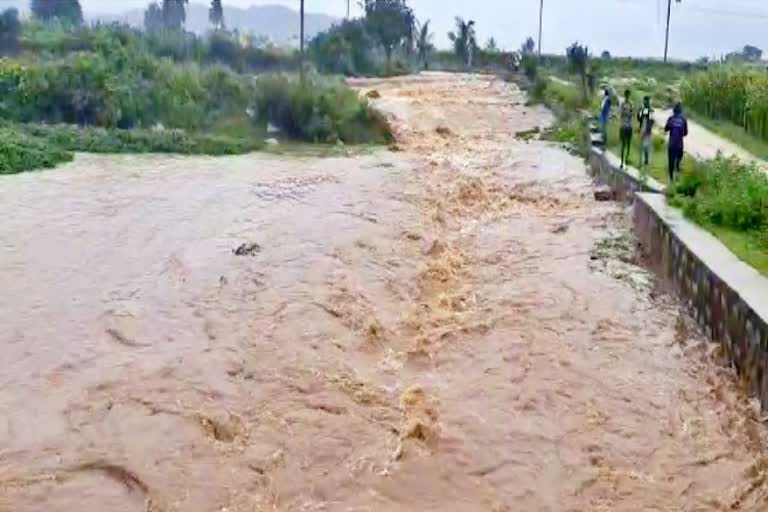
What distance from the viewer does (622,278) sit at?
468 inches

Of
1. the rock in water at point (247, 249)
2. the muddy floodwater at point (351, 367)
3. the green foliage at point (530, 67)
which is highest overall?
the green foliage at point (530, 67)

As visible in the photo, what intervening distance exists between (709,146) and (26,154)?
1509cm

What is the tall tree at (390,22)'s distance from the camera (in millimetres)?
61653

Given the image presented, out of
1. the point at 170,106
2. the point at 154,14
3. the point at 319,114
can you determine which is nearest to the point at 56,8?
the point at 154,14

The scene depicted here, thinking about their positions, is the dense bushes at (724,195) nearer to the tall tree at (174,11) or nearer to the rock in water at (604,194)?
the rock in water at (604,194)

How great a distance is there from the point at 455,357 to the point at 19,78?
2339 centimetres

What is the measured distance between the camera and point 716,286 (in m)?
9.17

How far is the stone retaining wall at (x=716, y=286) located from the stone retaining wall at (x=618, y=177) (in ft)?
6.02

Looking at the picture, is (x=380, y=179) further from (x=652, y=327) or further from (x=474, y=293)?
(x=652, y=327)

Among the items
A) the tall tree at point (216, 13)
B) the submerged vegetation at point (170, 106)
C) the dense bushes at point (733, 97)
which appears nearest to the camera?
the dense bushes at point (733, 97)

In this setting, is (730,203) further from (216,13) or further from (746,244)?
(216,13)

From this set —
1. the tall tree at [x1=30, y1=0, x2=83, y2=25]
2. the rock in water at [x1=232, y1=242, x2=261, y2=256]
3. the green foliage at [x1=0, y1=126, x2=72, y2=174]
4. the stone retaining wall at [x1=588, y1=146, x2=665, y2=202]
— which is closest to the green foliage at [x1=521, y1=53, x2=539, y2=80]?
the stone retaining wall at [x1=588, y1=146, x2=665, y2=202]

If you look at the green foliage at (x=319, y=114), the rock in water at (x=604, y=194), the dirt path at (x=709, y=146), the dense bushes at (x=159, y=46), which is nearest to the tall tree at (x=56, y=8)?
the dense bushes at (x=159, y=46)

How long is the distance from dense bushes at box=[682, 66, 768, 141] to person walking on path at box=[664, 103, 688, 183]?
787 centimetres
